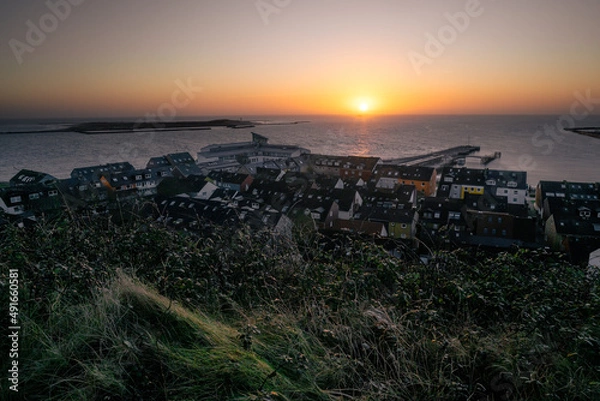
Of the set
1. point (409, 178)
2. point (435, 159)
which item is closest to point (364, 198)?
point (409, 178)

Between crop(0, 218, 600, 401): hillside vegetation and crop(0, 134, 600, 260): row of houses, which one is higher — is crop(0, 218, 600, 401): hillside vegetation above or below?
above

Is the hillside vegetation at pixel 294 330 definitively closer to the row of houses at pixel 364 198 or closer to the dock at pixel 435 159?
the row of houses at pixel 364 198

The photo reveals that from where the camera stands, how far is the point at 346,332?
2.20 meters

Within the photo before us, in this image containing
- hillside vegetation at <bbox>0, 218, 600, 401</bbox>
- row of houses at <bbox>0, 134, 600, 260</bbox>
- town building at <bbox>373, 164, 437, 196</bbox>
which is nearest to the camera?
hillside vegetation at <bbox>0, 218, 600, 401</bbox>

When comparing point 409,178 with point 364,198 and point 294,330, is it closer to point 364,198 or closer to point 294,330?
point 364,198

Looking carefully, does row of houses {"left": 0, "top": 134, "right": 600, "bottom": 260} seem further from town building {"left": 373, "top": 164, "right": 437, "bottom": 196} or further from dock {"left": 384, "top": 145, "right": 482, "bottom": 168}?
dock {"left": 384, "top": 145, "right": 482, "bottom": 168}

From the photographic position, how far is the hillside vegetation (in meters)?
1.73

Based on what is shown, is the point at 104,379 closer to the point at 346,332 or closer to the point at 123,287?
the point at 123,287

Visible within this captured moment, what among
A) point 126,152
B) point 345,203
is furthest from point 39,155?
point 345,203

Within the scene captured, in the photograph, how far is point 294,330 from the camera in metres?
2.19

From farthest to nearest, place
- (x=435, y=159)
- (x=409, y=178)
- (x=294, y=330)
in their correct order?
(x=435, y=159)
(x=409, y=178)
(x=294, y=330)

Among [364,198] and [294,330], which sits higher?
[294,330]

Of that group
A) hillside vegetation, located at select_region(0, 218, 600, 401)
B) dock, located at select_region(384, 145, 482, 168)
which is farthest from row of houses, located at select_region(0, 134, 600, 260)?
dock, located at select_region(384, 145, 482, 168)

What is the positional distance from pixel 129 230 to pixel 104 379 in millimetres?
2463
